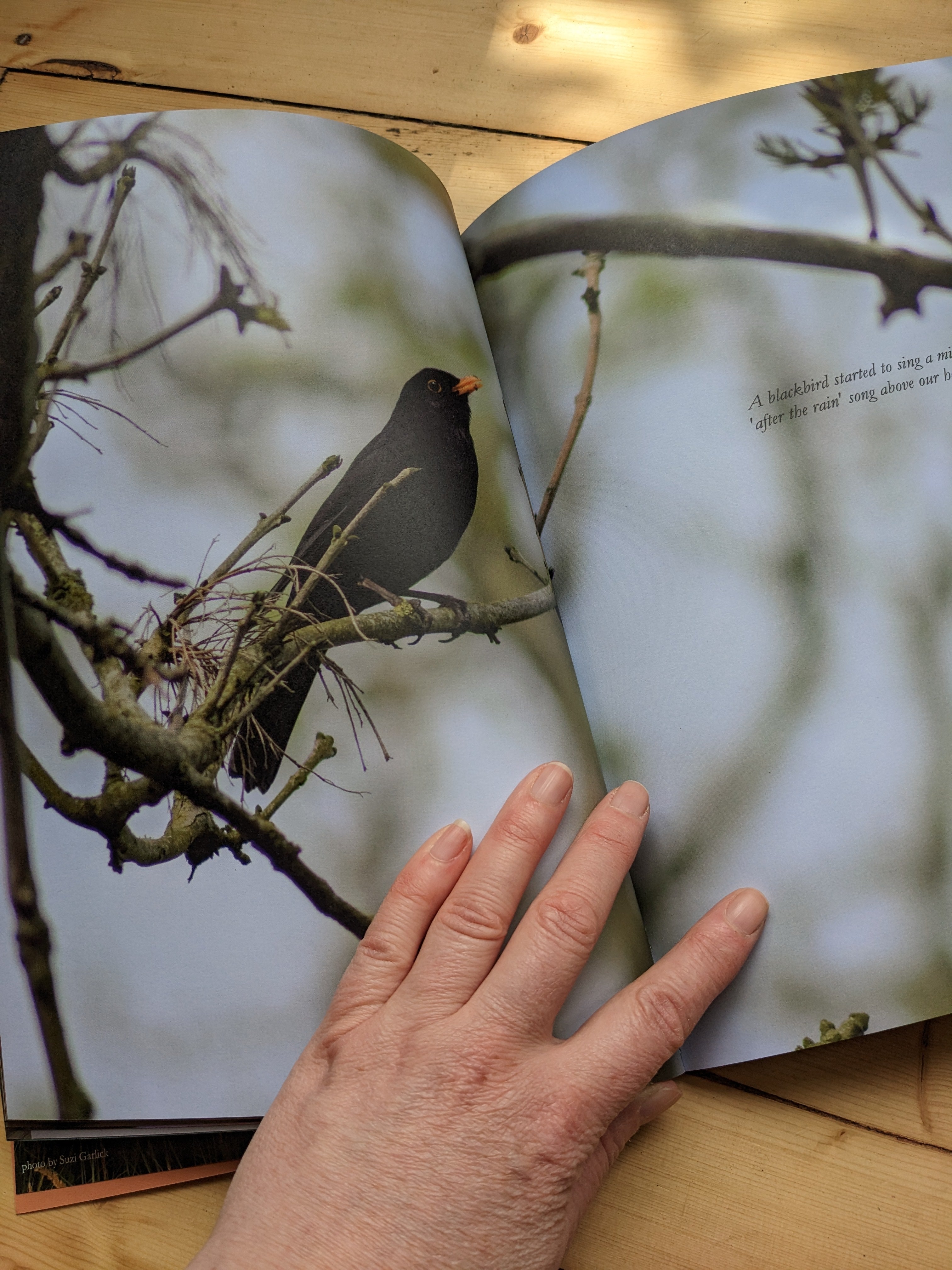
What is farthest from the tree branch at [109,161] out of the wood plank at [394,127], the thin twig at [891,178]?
the thin twig at [891,178]

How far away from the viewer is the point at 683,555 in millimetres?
486

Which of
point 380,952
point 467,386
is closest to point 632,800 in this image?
point 380,952

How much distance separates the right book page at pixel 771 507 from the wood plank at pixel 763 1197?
0.05 m

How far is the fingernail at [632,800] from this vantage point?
0.47 m

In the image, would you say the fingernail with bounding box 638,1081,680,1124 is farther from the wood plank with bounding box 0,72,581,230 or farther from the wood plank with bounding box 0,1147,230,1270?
the wood plank with bounding box 0,72,581,230

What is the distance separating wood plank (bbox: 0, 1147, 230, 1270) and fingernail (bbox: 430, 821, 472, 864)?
0.22 m

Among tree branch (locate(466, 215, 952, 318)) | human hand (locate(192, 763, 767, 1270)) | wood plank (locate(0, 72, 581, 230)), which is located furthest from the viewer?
wood plank (locate(0, 72, 581, 230))

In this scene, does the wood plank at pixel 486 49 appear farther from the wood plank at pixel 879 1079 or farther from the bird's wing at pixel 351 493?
the wood plank at pixel 879 1079

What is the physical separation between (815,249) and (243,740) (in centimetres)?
42

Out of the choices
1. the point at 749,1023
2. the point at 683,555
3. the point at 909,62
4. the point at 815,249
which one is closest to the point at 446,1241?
the point at 749,1023

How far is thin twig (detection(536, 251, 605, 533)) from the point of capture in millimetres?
512

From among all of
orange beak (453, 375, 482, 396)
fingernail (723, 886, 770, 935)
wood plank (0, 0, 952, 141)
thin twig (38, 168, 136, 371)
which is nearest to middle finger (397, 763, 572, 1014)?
fingernail (723, 886, 770, 935)

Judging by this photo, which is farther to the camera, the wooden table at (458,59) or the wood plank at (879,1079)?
the wooden table at (458,59)

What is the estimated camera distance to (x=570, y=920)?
1.41ft
